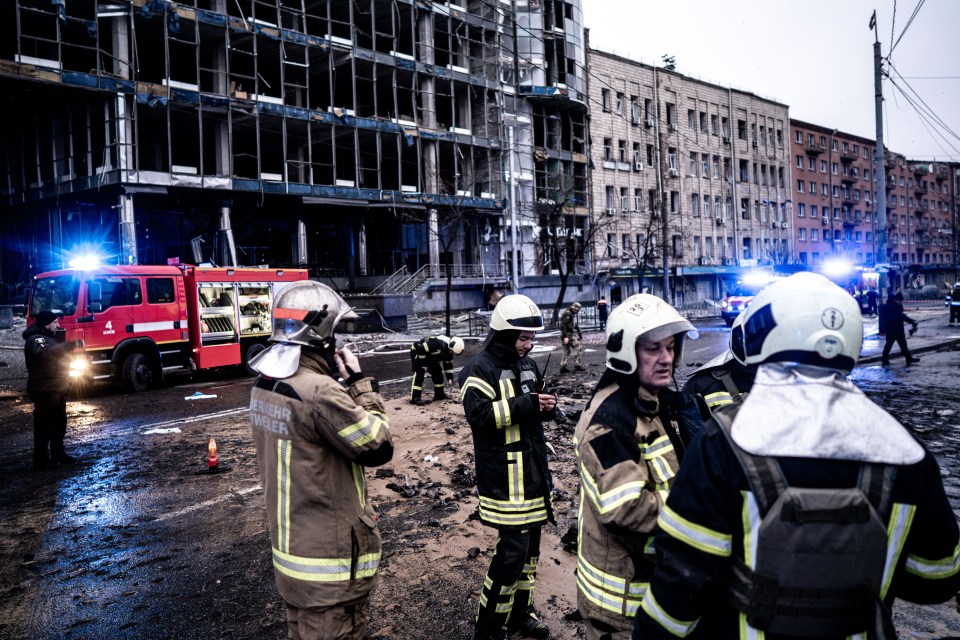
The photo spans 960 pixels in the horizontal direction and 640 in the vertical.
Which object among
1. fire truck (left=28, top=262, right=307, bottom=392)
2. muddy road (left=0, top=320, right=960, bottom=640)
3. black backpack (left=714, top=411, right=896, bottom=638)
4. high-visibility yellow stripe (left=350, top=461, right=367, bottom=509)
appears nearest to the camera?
black backpack (left=714, top=411, right=896, bottom=638)

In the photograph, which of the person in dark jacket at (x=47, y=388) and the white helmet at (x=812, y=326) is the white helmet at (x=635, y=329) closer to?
the white helmet at (x=812, y=326)

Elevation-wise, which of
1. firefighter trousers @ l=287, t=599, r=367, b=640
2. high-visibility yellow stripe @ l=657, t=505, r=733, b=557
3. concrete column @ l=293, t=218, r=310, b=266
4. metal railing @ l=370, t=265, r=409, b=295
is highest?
concrete column @ l=293, t=218, r=310, b=266

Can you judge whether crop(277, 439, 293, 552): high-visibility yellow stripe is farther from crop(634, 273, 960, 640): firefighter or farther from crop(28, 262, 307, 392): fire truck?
crop(28, 262, 307, 392): fire truck

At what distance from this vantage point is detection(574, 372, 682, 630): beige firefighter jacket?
7.36 ft

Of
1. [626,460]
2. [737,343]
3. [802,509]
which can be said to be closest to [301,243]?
[737,343]

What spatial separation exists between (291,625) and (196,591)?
7.65 ft

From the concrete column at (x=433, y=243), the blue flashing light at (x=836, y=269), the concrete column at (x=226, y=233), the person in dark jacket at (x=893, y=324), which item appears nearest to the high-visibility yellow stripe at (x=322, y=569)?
the person in dark jacket at (x=893, y=324)

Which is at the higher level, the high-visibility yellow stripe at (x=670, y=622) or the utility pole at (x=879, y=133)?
the utility pole at (x=879, y=133)

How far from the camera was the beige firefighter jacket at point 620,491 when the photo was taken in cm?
224

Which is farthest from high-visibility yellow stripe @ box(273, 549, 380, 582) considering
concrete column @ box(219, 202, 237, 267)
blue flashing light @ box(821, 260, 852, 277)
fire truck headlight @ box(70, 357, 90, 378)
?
blue flashing light @ box(821, 260, 852, 277)

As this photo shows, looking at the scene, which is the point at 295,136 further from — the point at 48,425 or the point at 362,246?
the point at 48,425

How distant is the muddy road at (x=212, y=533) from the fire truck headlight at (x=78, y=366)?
7.32 feet

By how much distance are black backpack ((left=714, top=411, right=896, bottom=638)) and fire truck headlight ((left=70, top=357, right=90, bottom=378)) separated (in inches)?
583

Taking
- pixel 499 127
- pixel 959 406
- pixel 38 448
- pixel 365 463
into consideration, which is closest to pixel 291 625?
pixel 365 463
